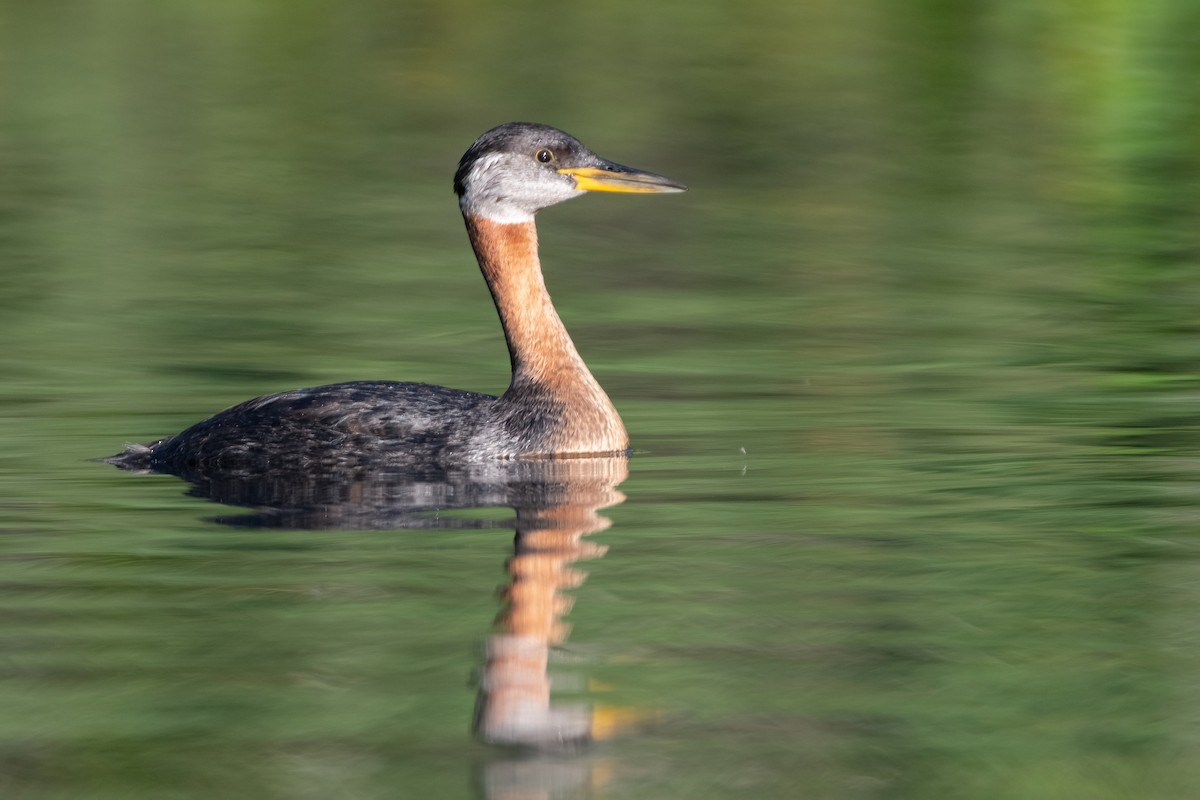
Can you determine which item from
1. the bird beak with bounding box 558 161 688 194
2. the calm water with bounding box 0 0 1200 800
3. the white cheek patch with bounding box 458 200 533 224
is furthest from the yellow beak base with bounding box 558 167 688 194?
the calm water with bounding box 0 0 1200 800

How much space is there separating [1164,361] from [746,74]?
53.5 feet

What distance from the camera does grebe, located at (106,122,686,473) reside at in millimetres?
9859

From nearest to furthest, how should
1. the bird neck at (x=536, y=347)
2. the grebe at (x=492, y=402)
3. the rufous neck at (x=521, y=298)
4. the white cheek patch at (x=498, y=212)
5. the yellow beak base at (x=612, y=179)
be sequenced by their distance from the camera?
the grebe at (x=492, y=402) → the bird neck at (x=536, y=347) → the rufous neck at (x=521, y=298) → the yellow beak base at (x=612, y=179) → the white cheek patch at (x=498, y=212)

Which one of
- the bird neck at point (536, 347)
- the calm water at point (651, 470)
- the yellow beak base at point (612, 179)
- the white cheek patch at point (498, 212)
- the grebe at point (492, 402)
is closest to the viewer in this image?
the calm water at point (651, 470)

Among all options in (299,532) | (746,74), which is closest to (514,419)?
(299,532)

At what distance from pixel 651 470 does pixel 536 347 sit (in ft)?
3.81

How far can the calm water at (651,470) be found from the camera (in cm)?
588

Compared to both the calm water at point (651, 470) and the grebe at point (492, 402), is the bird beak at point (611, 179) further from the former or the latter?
the calm water at point (651, 470)

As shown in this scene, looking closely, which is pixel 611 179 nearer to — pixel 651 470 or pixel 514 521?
pixel 651 470

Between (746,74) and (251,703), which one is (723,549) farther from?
(746,74)

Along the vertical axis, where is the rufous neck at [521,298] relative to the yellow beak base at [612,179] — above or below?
below

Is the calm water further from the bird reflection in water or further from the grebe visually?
the grebe

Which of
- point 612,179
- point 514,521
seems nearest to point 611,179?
point 612,179

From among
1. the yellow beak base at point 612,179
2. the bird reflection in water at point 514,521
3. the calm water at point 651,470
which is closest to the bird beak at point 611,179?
the yellow beak base at point 612,179
